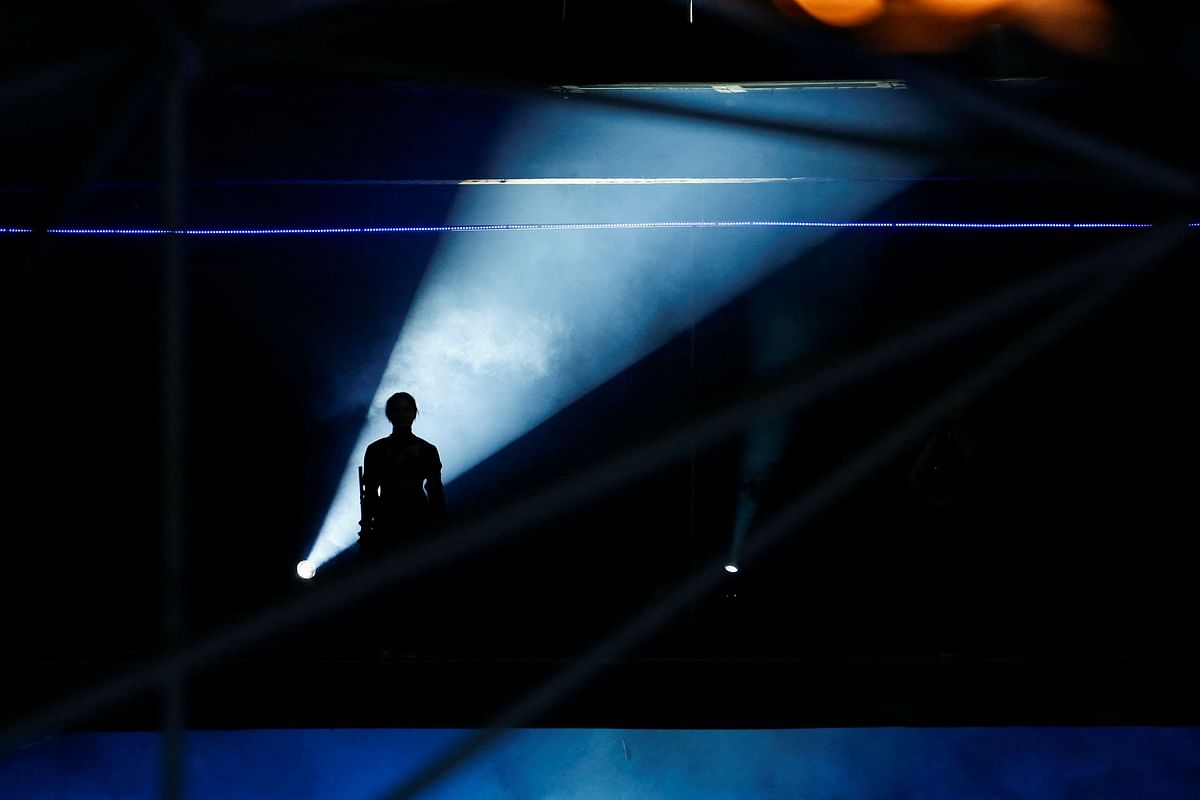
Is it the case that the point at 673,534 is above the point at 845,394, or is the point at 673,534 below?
below

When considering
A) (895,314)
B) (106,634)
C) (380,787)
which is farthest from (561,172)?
(106,634)

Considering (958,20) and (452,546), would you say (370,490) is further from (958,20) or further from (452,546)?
(452,546)

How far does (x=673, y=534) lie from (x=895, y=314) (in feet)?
5.45

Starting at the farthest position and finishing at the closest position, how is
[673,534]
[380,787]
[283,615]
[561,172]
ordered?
1. [673,534]
2. [561,172]
3. [380,787]
4. [283,615]

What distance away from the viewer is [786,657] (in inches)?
128

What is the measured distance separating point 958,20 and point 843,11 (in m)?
0.41

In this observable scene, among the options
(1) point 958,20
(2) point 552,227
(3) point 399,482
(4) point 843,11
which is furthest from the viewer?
(2) point 552,227

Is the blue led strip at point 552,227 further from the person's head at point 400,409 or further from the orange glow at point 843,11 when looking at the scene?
the orange glow at point 843,11

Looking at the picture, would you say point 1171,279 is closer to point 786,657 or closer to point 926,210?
point 926,210

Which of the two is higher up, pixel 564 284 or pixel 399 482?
pixel 564 284

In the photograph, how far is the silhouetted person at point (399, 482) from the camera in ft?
12.4

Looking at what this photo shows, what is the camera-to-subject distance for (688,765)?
3137 millimetres

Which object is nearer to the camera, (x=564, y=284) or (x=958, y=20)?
(x=958, y=20)

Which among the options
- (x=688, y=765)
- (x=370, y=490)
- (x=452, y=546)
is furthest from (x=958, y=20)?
(x=370, y=490)
